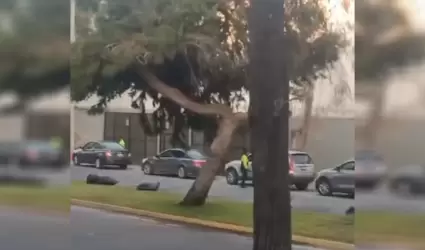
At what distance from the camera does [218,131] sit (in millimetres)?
3805

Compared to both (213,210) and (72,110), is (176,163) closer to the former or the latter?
(213,210)

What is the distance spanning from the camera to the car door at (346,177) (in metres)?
3.73

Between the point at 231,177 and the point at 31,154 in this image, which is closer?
the point at 231,177

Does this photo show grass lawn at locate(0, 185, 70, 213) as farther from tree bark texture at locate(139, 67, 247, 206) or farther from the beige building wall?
tree bark texture at locate(139, 67, 247, 206)

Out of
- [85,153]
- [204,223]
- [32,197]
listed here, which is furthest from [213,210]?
[32,197]

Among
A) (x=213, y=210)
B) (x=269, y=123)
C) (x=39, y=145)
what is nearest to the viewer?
(x=269, y=123)

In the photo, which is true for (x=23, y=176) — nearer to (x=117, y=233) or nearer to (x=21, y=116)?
(x=21, y=116)

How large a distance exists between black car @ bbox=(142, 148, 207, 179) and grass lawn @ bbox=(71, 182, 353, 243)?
16 cm

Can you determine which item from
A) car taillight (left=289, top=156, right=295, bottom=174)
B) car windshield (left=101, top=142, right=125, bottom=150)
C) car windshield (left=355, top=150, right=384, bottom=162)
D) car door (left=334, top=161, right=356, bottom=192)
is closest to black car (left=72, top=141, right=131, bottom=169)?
car windshield (left=101, top=142, right=125, bottom=150)

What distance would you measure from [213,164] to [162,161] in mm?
353

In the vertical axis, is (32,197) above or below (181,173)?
below

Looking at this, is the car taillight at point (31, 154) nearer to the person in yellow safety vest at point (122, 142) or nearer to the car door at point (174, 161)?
the person in yellow safety vest at point (122, 142)

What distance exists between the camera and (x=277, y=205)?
3707 mm

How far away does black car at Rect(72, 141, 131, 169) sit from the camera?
3.92m
